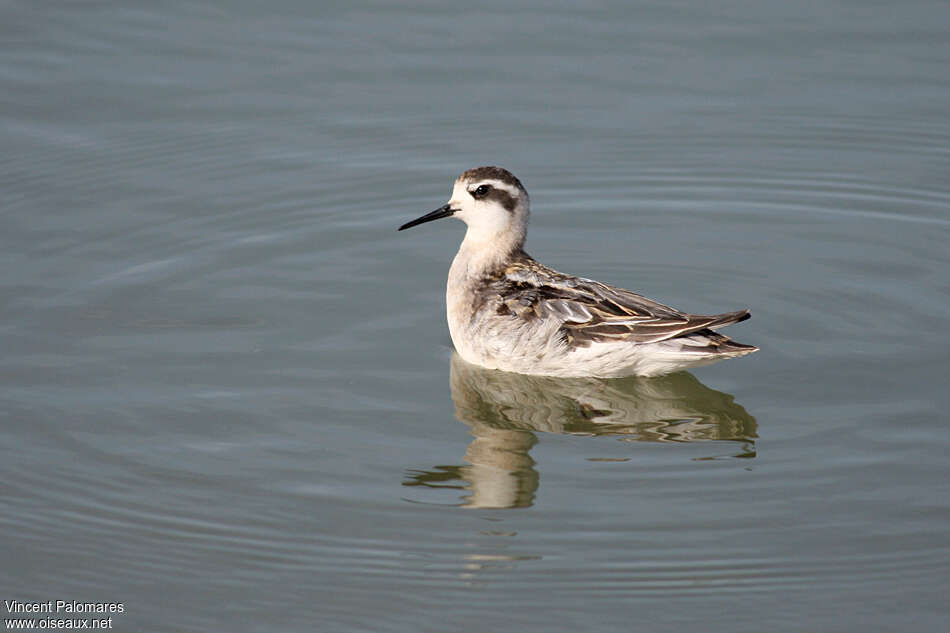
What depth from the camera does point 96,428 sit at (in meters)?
9.73

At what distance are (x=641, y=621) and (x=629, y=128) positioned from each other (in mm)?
7878

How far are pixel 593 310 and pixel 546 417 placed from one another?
101 centimetres

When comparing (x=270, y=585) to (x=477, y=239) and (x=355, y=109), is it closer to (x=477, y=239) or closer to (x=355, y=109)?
(x=477, y=239)

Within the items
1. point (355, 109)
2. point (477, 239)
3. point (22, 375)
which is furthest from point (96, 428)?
point (355, 109)

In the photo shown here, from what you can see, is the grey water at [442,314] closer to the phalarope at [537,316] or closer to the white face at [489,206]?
the phalarope at [537,316]

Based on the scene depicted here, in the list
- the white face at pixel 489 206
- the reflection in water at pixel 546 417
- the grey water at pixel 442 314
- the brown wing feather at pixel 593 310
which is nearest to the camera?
the grey water at pixel 442 314

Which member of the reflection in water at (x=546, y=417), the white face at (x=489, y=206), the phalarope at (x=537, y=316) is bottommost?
the reflection in water at (x=546, y=417)

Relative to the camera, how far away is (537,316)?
10859 mm

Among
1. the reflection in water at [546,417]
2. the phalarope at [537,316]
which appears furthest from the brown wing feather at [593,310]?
the reflection in water at [546,417]

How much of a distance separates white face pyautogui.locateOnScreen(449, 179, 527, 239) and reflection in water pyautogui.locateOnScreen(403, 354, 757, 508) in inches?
46.3

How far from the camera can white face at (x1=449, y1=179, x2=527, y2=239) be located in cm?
1165

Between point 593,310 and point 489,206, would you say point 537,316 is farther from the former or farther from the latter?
point 489,206

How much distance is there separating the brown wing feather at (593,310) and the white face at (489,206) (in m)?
0.50

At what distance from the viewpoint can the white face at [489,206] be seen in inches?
459
